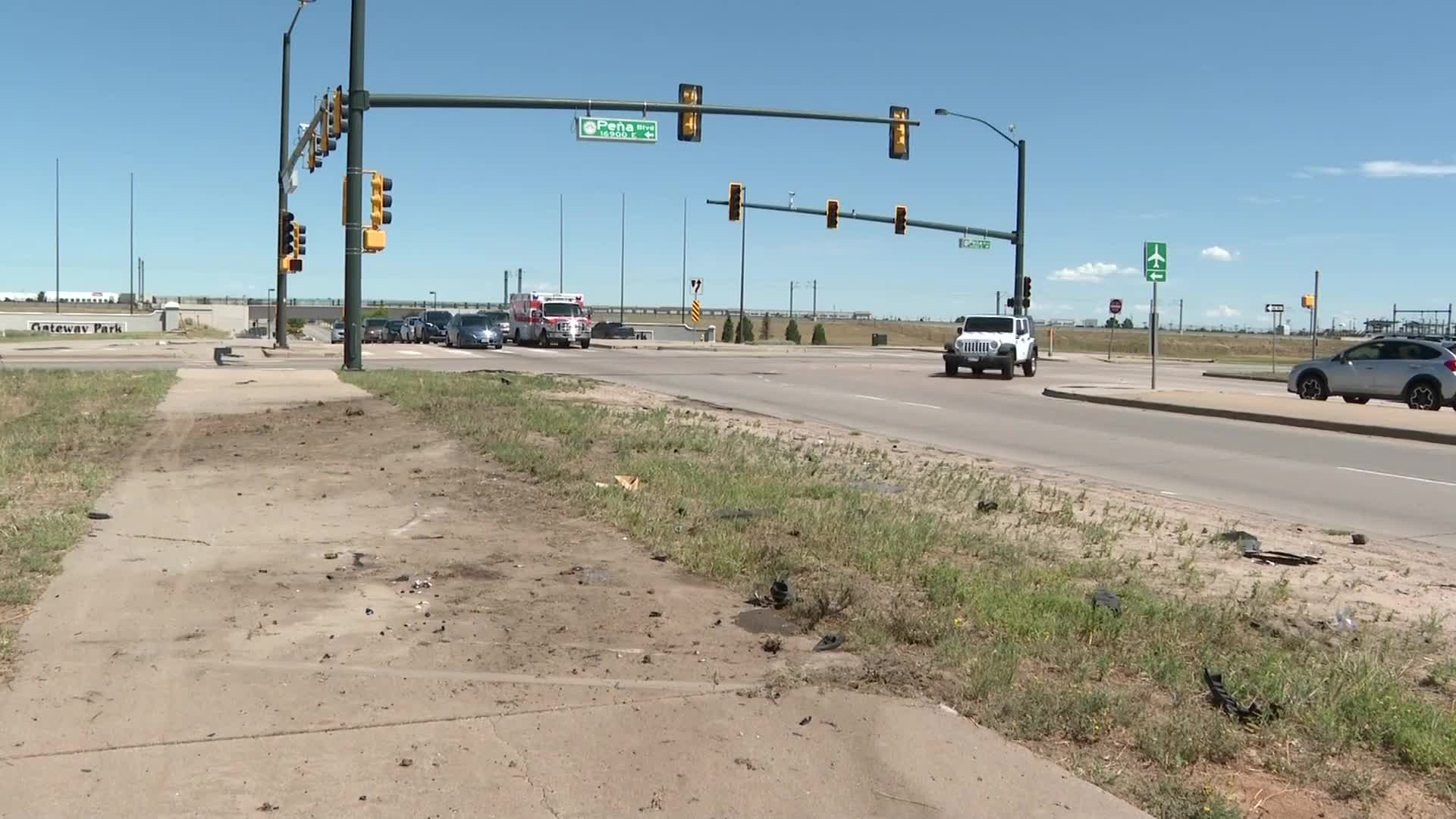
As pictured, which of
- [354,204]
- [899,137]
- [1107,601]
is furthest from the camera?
[899,137]

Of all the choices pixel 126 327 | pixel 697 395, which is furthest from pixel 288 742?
pixel 126 327

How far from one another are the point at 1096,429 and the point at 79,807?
17.3 meters

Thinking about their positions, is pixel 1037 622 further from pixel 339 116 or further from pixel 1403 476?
pixel 339 116

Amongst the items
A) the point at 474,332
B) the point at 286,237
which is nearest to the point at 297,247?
the point at 286,237

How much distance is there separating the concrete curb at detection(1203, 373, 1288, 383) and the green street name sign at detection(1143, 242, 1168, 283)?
14376 mm

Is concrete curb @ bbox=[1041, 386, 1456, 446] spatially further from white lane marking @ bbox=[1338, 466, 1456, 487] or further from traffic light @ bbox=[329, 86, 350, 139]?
traffic light @ bbox=[329, 86, 350, 139]

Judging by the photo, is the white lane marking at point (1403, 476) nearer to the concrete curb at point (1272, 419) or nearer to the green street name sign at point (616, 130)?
the concrete curb at point (1272, 419)

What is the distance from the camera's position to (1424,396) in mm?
24453

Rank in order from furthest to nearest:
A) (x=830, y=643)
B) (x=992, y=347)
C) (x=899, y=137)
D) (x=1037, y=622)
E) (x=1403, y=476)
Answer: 1. (x=992, y=347)
2. (x=899, y=137)
3. (x=1403, y=476)
4. (x=1037, y=622)
5. (x=830, y=643)

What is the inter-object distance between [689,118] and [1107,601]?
21.7m

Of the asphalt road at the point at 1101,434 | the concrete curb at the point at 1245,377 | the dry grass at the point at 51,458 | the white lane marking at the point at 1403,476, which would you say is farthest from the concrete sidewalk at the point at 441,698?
the concrete curb at the point at 1245,377

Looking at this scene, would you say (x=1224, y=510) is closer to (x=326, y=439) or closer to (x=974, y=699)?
(x=974, y=699)

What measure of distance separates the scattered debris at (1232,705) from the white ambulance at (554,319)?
46112mm

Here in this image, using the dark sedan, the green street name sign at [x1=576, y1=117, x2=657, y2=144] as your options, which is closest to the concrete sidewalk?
the green street name sign at [x1=576, y1=117, x2=657, y2=144]
